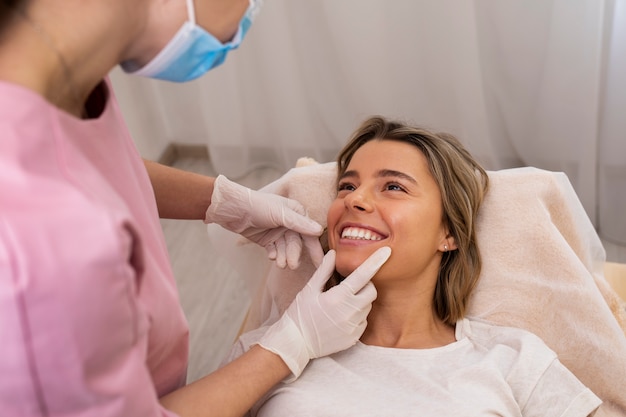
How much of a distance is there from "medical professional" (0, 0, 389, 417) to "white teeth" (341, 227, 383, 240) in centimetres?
58

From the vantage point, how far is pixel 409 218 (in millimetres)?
1577

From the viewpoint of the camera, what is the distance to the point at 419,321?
1.66m

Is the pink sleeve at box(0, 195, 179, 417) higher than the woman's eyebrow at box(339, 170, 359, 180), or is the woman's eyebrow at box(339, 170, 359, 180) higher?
the pink sleeve at box(0, 195, 179, 417)

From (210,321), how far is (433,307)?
121 centimetres

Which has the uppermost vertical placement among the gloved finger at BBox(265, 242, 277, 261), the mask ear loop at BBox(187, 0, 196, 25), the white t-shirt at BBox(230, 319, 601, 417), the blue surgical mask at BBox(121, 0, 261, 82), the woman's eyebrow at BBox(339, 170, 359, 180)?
the mask ear loop at BBox(187, 0, 196, 25)

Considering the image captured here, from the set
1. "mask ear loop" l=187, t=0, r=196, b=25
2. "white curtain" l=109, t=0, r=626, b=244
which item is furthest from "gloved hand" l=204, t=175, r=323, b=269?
"white curtain" l=109, t=0, r=626, b=244

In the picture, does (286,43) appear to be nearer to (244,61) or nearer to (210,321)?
(244,61)

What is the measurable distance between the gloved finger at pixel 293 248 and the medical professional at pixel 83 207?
612 mm

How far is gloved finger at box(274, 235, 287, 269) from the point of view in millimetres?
1728

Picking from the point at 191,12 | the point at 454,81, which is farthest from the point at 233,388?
the point at 454,81

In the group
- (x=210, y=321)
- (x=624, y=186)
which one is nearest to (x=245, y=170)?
(x=210, y=321)

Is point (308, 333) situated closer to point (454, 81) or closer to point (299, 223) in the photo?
point (299, 223)

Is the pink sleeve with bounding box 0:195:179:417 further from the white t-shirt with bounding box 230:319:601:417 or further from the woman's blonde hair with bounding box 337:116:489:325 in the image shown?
the woman's blonde hair with bounding box 337:116:489:325

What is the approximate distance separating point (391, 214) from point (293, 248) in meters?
0.30
